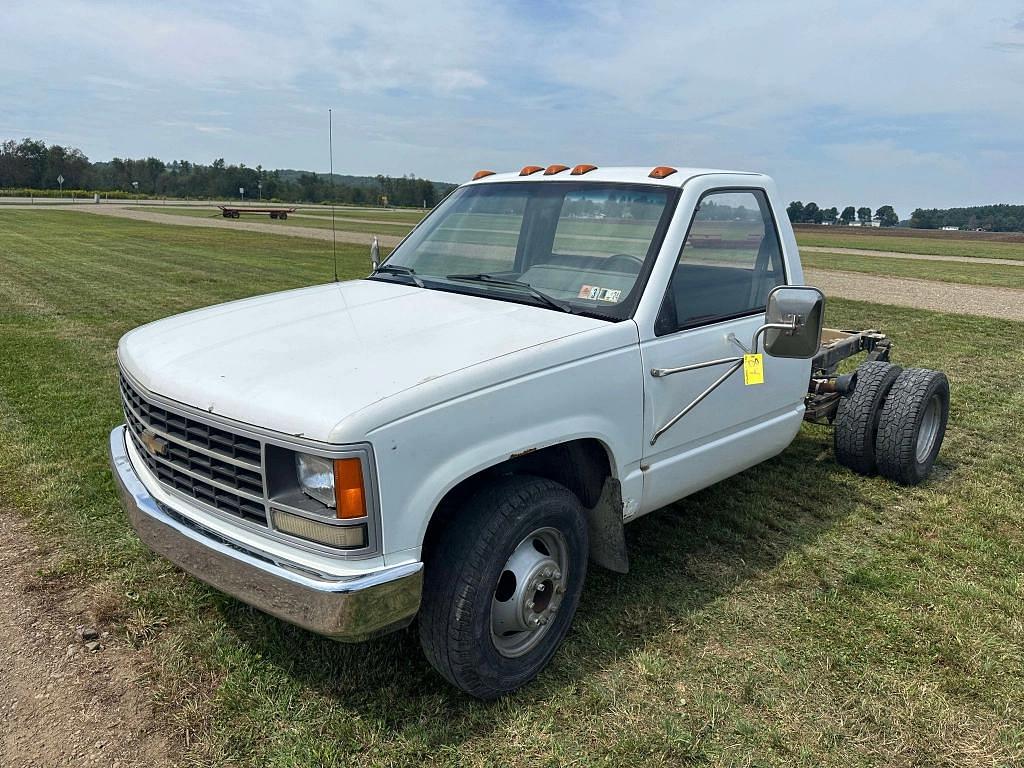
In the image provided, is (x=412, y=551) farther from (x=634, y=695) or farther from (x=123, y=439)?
(x=123, y=439)

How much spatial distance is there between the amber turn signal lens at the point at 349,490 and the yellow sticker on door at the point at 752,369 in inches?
76.6

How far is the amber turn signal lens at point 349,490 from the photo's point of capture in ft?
7.43

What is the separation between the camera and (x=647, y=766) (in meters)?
2.57

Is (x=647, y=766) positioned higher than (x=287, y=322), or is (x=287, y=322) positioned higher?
(x=287, y=322)

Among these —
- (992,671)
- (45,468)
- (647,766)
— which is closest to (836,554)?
(992,671)

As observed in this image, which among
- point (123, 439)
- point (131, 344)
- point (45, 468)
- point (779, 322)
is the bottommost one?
point (45, 468)

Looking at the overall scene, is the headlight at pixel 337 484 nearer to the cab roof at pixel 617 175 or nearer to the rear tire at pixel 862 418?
the cab roof at pixel 617 175

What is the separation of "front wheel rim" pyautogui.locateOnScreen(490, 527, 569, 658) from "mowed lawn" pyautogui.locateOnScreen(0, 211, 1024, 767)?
21 cm

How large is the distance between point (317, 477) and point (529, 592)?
3.12 feet

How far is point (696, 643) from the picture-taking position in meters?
3.26

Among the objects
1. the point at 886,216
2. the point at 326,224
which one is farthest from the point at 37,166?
the point at 886,216

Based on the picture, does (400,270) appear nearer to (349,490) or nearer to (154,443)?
(154,443)

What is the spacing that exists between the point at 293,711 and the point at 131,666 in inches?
29.4

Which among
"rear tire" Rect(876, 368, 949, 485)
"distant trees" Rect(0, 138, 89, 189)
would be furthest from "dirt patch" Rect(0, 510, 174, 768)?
"distant trees" Rect(0, 138, 89, 189)
